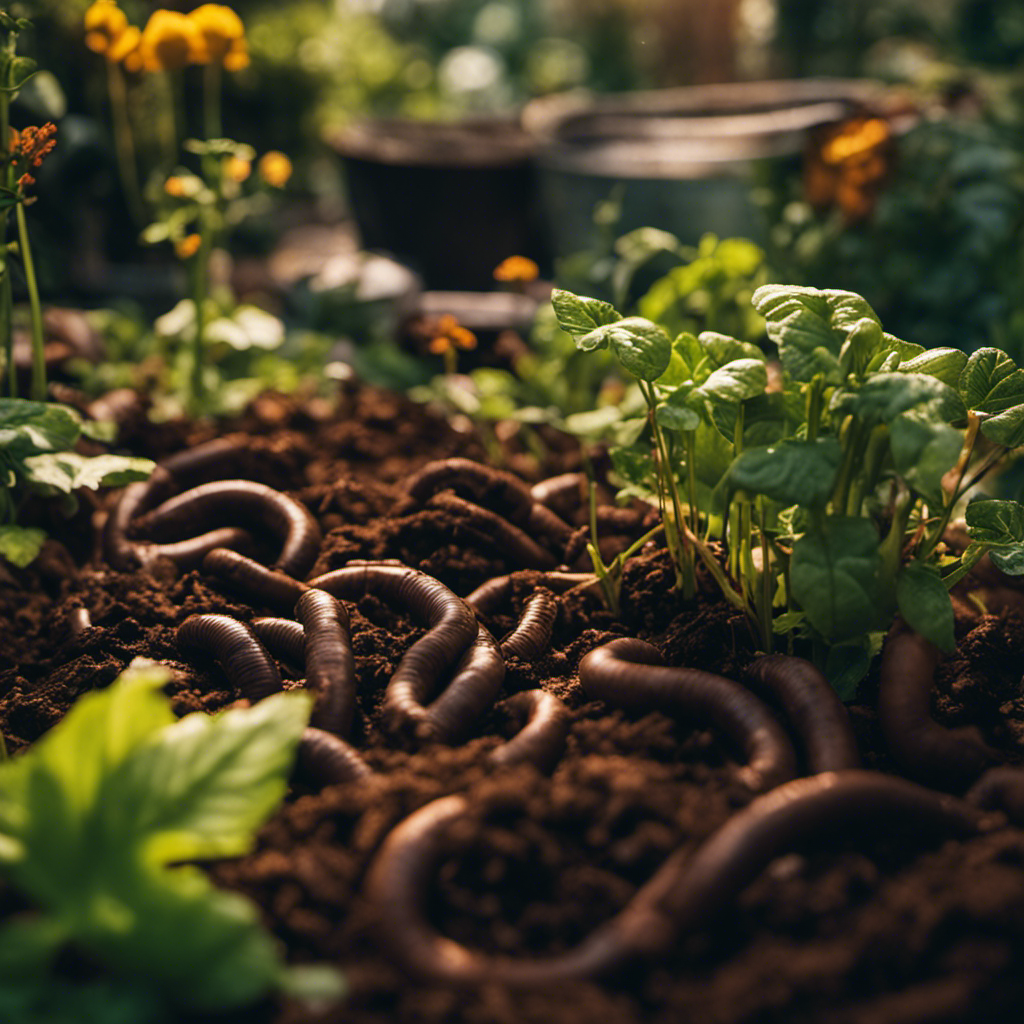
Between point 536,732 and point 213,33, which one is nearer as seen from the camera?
point 536,732

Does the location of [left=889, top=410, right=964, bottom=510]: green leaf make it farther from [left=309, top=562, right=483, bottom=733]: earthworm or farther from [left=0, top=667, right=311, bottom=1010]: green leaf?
[left=0, top=667, right=311, bottom=1010]: green leaf

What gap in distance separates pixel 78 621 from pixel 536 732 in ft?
4.01

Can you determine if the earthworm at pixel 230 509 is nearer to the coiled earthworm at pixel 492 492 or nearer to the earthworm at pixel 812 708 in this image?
the coiled earthworm at pixel 492 492

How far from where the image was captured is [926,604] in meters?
1.80

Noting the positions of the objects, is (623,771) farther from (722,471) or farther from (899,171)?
(899,171)

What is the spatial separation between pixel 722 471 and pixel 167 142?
3.04m

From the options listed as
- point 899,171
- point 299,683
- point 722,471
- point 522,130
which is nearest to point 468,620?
point 299,683

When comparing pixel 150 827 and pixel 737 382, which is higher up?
pixel 737 382

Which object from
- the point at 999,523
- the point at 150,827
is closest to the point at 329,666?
the point at 150,827

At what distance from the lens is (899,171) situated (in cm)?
446

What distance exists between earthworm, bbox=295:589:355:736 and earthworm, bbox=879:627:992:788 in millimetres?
1062

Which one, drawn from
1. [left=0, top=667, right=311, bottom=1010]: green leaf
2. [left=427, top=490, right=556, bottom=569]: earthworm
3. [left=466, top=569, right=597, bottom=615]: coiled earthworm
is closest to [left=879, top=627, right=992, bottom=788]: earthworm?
[left=466, top=569, right=597, bottom=615]: coiled earthworm

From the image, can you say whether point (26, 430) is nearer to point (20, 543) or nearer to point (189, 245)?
point (20, 543)

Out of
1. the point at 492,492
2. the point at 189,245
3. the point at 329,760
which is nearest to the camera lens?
the point at 329,760
